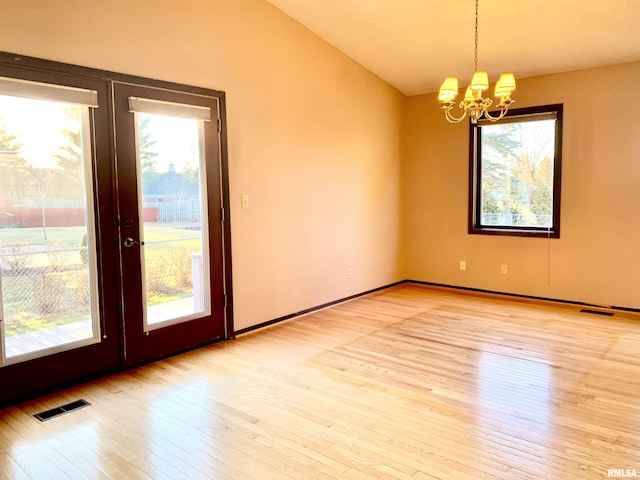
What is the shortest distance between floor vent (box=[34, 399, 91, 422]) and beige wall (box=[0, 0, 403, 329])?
63.4 inches

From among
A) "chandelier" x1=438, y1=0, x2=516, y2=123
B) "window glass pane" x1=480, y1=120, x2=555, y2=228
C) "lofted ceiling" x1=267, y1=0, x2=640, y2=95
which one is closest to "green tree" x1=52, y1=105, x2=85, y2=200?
"lofted ceiling" x1=267, y1=0, x2=640, y2=95

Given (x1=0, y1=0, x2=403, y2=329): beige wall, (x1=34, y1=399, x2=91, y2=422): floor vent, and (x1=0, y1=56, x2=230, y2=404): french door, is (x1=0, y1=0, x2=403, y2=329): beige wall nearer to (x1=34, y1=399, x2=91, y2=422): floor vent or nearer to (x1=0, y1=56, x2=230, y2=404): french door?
(x1=0, y1=56, x2=230, y2=404): french door

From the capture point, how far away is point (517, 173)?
565 cm

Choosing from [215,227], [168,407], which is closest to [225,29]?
[215,227]

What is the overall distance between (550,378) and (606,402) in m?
0.42

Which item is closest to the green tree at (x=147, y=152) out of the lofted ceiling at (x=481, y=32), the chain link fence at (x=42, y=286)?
the chain link fence at (x=42, y=286)

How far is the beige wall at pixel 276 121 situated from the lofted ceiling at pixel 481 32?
1.07ft

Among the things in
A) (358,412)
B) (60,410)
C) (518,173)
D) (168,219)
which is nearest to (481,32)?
(518,173)

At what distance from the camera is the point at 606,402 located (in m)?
2.88

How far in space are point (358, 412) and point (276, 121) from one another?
2909 mm

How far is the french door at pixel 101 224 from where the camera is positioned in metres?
2.94

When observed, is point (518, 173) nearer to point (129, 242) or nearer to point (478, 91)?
point (478, 91)

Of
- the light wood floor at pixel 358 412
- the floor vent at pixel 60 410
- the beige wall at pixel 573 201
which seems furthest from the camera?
the beige wall at pixel 573 201

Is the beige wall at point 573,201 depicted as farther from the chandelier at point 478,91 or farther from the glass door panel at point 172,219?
the glass door panel at point 172,219
